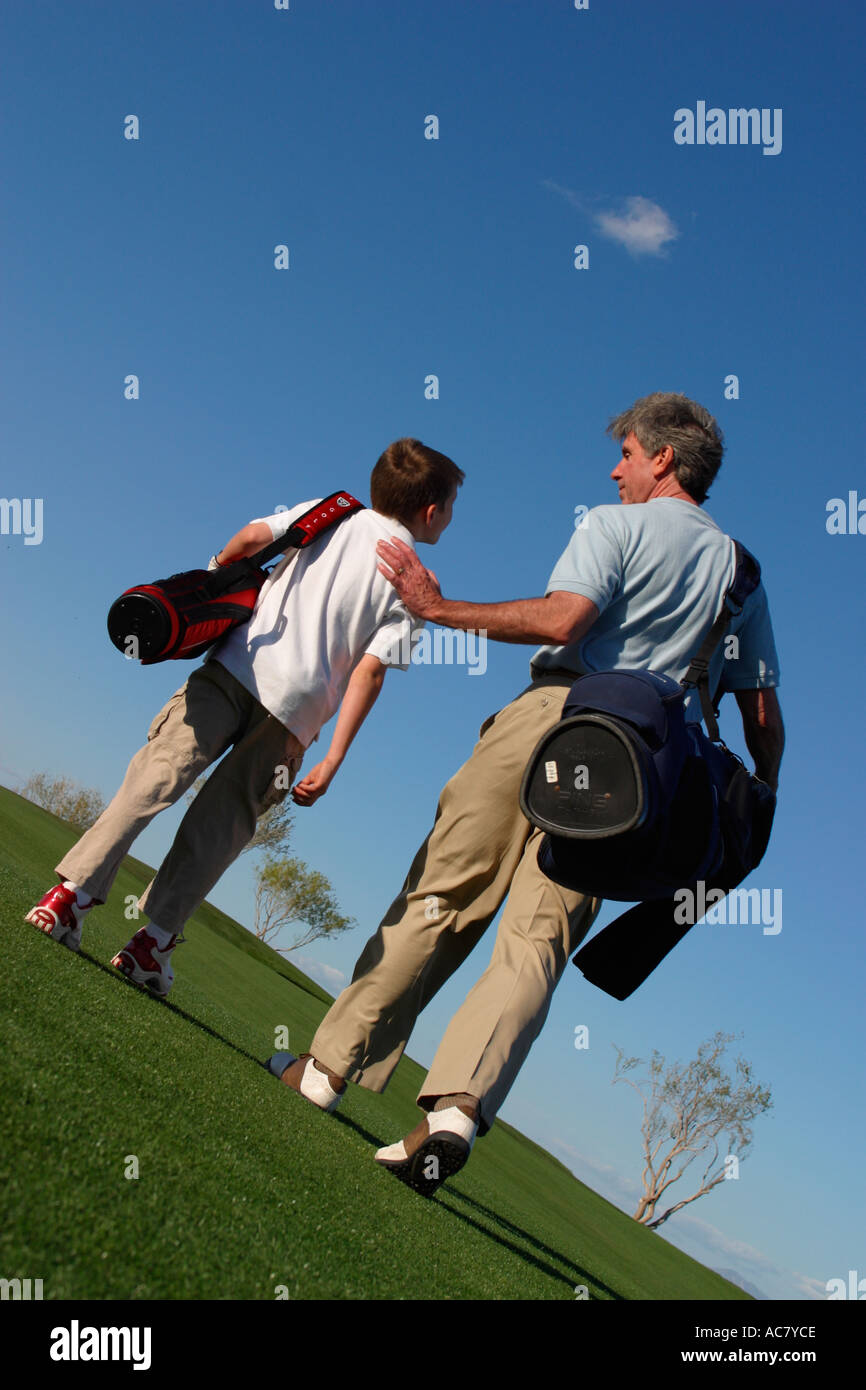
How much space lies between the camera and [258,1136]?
2.30 m

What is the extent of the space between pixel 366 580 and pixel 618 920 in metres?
1.54

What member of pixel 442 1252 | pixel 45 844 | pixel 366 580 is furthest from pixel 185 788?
pixel 45 844

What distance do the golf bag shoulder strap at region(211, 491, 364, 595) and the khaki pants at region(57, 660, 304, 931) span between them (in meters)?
0.34

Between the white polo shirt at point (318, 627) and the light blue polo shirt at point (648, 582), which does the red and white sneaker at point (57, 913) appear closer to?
the white polo shirt at point (318, 627)

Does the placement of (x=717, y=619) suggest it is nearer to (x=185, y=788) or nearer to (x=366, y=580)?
(x=366, y=580)

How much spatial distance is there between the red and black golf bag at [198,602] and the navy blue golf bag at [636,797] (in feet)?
4.71

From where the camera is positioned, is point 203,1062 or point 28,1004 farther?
point 203,1062

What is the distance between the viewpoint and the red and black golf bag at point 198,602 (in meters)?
3.39

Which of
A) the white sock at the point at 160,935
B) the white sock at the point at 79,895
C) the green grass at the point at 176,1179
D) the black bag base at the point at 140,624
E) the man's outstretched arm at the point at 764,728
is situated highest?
the black bag base at the point at 140,624

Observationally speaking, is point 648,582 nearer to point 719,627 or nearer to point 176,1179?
point 719,627

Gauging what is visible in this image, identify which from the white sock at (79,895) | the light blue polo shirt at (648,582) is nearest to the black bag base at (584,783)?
the light blue polo shirt at (648,582)

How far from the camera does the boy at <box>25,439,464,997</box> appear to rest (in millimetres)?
3494
